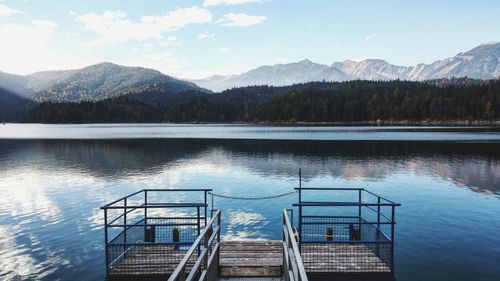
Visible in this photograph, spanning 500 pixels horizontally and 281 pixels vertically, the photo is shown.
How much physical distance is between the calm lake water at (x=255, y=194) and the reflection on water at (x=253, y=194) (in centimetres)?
10

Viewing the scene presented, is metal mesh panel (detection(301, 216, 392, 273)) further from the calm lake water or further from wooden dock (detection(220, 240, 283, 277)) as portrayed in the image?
the calm lake water

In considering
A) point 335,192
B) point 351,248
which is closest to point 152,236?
point 351,248

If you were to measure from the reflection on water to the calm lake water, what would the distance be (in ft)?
0.34

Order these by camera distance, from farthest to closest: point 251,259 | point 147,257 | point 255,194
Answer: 1. point 255,194
2. point 147,257
3. point 251,259

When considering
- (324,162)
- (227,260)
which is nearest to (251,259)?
(227,260)

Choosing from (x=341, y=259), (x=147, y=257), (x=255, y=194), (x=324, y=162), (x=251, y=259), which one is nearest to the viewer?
(x=251, y=259)

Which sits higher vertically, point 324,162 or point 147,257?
point 147,257

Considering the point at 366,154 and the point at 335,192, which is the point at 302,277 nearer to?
the point at 335,192

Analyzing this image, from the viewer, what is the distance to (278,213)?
105 ft

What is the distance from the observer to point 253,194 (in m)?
40.8

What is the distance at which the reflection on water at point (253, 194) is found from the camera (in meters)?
21.0

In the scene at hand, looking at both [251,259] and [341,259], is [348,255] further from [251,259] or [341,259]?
[251,259]

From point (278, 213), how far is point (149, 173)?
29893 millimetres

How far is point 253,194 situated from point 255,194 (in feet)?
0.75
